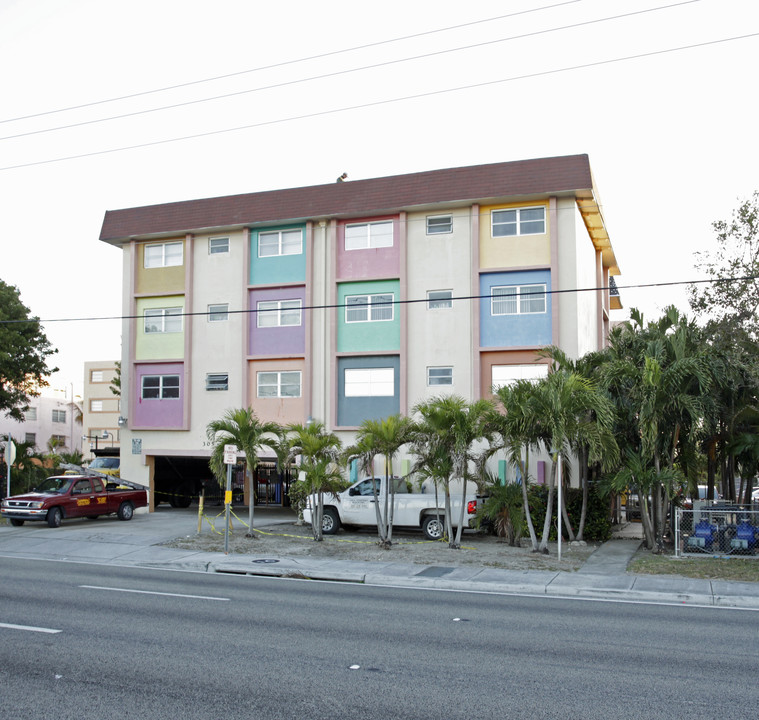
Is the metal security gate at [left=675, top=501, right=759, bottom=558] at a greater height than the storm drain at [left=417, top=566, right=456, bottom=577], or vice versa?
the metal security gate at [left=675, top=501, right=759, bottom=558]

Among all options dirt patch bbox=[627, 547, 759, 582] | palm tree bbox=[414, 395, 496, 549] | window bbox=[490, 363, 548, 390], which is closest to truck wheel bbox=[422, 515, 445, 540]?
palm tree bbox=[414, 395, 496, 549]

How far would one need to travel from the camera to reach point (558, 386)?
1773cm

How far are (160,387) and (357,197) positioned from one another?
1039 cm

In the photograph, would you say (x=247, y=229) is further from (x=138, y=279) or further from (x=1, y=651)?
(x=1, y=651)

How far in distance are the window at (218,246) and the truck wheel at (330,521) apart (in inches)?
459

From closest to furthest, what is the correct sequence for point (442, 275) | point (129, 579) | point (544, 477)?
point (129, 579)
point (544, 477)
point (442, 275)

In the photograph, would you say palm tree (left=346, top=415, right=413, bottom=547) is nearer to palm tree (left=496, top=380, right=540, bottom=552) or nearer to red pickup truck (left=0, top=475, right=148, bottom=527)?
palm tree (left=496, top=380, right=540, bottom=552)

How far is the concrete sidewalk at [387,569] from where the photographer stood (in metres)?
13.9

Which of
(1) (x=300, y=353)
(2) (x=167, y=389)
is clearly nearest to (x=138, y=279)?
(2) (x=167, y=389)

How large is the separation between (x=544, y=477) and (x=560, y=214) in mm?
8362

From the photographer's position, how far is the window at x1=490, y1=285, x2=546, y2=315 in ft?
84.5

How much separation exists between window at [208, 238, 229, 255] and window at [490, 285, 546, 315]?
10.4 metres

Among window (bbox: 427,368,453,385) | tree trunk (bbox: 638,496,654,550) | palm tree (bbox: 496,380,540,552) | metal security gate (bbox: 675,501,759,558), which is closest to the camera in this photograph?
metal security gate (bbox: 675,501,759,558)

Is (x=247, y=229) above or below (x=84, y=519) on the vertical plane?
above
